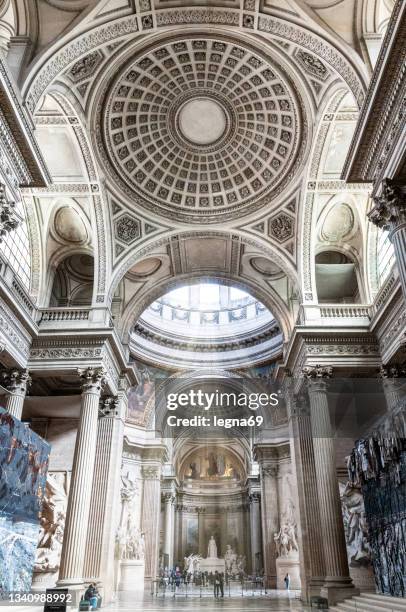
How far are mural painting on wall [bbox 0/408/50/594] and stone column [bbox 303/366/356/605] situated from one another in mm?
8388

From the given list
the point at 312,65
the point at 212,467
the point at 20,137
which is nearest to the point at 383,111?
the point at 312,65

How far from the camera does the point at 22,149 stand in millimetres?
10156

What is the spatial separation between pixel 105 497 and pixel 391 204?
13.7 meters

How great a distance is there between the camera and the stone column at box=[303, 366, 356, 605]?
13.4 m

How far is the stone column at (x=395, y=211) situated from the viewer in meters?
8.93

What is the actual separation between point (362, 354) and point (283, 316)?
4.98 m

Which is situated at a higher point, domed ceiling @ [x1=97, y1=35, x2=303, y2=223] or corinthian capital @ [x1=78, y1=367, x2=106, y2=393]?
domed ceiling @ [x1=97, y1=35, x2=303, y2=223]

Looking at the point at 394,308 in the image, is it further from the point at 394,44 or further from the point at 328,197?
the point at 394,44

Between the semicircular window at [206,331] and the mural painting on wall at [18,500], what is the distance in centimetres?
1707

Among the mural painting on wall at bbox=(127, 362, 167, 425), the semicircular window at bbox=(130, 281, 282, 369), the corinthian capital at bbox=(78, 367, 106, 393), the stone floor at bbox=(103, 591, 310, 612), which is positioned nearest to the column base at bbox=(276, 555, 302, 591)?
the stone floor at bbox=(103, 591, 310, 612)

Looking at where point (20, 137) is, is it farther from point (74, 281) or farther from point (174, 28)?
point (74, 281)

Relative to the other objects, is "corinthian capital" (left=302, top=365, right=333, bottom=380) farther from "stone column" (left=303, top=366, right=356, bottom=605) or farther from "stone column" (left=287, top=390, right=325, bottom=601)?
"stone column" (left=287, top=390, right=325, bottom=601)

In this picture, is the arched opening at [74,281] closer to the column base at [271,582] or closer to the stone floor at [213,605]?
the stone floor at [213,605]

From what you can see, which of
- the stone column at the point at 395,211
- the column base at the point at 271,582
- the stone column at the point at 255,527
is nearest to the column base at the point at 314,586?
the stone column at the point at 395,211
